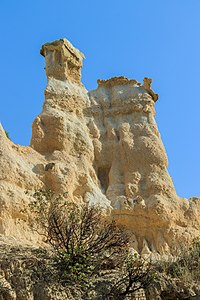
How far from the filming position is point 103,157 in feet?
67.0

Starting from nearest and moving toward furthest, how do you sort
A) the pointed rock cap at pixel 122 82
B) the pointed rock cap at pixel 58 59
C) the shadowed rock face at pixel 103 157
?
the shadowed rock face at pixel 103 157
the pointed rock cap at pixel 58 59
the pointed rock cap at pixel 122 82

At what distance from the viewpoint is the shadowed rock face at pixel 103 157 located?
17.2 m

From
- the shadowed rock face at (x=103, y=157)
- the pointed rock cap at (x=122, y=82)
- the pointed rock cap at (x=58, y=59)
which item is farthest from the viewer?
the pointed rock cap at (x=122, y=82)

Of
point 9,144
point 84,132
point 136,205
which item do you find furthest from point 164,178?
point 9,144

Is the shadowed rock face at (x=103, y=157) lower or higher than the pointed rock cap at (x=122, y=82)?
lower

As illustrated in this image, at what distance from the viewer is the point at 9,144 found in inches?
678

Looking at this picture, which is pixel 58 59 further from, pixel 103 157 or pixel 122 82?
pixel 103 157

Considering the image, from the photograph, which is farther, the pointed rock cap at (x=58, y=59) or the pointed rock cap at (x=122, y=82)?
the pointed rock cap at (x=122, y=82)

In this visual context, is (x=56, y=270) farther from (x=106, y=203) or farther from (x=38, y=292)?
(x=106, y=203)

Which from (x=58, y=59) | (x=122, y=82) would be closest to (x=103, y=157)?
(x=122, y=82)

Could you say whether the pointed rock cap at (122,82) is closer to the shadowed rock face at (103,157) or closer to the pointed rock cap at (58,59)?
the shadowed rock face at (103,157)

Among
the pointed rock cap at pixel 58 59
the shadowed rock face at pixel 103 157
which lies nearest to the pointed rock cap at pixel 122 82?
the shadowed rock face at pixel 103 157

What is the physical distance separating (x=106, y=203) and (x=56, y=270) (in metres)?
9.55

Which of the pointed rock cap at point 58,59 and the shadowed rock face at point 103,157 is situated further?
the pointed rock cap at point 58,59
